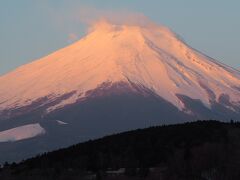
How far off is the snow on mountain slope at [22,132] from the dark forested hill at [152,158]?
106 m

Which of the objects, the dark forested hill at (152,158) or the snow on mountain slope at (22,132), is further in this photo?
the snow on mountain slope at (22,132)

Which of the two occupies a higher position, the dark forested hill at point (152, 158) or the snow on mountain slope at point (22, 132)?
the snow on mountain slope at point (22, 132)

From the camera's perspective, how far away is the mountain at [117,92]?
171 m

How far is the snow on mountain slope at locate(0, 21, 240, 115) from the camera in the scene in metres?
181

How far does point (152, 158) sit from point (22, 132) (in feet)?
383

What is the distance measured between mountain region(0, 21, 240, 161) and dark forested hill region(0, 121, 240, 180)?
9808cm

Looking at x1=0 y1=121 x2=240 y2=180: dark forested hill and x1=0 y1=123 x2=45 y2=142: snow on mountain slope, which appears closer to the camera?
x1=0 y1=121 x2=240 y2=180: dark forested hill

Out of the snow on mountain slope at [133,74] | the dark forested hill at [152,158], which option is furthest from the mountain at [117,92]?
the dark forested hill at [152,158]

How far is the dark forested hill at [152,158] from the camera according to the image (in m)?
50.4

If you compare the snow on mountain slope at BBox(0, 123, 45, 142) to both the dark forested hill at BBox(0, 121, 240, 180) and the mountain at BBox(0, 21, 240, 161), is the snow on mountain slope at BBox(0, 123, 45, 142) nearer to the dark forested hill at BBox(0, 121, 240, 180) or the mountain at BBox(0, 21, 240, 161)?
the mountain at BBox(0, 21, 240, 161)

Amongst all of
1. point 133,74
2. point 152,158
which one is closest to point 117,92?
point 133,74

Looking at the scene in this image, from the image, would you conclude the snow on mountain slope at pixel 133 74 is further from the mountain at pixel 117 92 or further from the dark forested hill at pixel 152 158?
the dark forested hill at pixel 152 158

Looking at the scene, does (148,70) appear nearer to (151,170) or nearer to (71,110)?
(71,110)

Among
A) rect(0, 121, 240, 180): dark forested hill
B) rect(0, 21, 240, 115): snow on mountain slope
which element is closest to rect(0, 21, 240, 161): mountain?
rect(0, 21, 240, 115): snow on mountain slope
